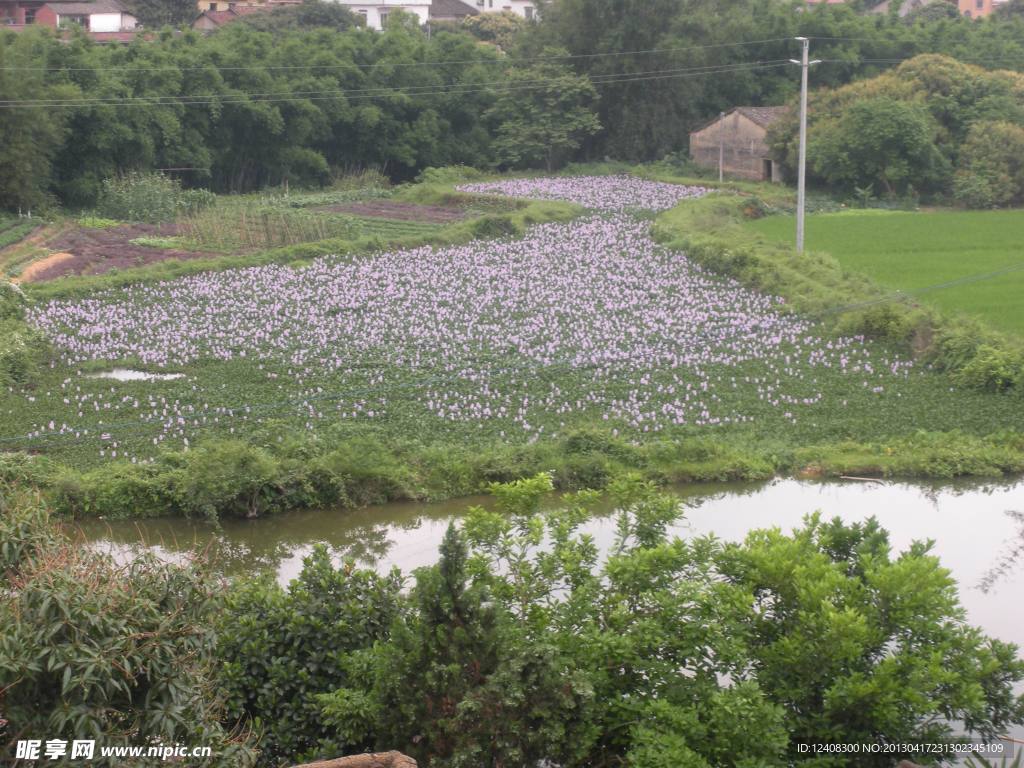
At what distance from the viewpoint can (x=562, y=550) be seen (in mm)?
6051

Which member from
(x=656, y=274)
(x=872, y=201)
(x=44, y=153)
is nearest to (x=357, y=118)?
(x=44, y=153)

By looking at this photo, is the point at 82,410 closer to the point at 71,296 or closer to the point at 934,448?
the point at 71,296

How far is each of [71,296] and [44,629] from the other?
16.8m

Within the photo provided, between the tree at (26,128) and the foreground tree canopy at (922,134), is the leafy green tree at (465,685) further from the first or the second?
the foreground tree canopy at (922,134)

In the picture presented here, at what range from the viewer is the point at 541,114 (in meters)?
43.4

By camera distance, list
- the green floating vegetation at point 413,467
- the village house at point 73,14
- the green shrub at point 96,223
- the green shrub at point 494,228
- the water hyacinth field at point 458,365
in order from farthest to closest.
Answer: the village house at point 73,14
the green shrub at point 96,223
the green shrub at point 494,228
the water hyacinth field at point 458,365
the green floating vegetation at point 413,467

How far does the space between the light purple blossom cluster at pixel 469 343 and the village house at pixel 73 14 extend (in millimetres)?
39471

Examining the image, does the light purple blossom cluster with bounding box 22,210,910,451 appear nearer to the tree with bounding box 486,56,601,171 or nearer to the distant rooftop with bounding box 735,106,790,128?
the distant rooftop with bounding box 735,106,790,128

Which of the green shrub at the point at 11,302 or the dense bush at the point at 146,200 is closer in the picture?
the green shrub at the point at 11,302

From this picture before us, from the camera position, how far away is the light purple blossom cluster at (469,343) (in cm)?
1299

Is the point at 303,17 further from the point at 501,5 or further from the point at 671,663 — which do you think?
the point at 671,663

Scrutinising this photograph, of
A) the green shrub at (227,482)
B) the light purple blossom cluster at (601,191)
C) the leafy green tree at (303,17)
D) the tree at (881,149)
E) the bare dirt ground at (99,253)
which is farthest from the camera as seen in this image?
the leafy green tree at (303,17)

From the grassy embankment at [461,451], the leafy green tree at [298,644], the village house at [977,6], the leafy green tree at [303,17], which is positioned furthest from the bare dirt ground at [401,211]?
the village house at [977,6]

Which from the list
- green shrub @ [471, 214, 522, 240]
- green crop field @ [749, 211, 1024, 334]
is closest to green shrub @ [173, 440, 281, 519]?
green crop field @ [749, 211, 1024, 334]
